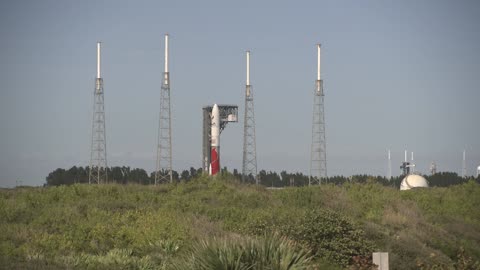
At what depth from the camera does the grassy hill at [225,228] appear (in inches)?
813

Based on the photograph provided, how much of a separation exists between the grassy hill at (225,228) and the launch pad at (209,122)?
66.4 feet

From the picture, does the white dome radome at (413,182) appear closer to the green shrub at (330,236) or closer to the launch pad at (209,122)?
the launch pad at (209,122)

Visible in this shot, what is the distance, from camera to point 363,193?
48406 mm

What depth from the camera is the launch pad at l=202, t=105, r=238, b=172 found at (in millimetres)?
68562

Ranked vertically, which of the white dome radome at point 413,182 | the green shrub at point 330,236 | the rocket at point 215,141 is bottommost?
the green shrub at point 330,236

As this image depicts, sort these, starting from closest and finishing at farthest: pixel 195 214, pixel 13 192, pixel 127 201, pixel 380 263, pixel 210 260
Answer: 1. pixel 210 260
2. pixel 380 263
3. pixel 195 214
4. pixel 127 201
5. pixel 13 192

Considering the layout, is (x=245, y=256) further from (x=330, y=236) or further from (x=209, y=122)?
(x=209, y=122)

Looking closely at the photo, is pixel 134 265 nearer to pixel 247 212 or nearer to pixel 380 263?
pixel 380 263

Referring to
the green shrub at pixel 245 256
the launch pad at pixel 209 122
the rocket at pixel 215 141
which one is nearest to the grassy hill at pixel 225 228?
the green shrub at pixel 245 256

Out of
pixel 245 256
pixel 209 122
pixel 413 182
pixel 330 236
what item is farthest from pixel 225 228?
pixel 413 182

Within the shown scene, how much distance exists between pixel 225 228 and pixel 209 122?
3779 centimetres

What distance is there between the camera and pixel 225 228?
31328mm

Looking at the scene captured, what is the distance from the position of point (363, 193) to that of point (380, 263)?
93.2 feet

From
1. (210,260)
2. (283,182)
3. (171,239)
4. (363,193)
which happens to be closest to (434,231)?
(363,193)
